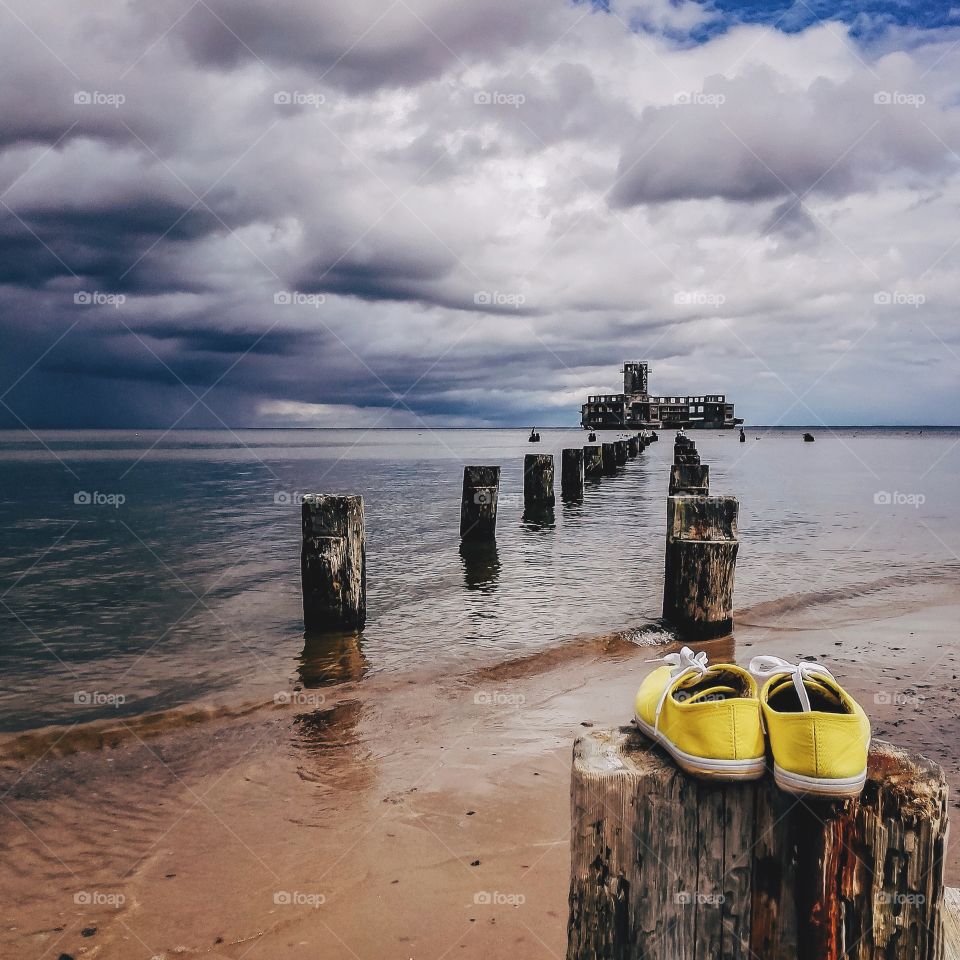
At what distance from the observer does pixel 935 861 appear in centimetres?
186

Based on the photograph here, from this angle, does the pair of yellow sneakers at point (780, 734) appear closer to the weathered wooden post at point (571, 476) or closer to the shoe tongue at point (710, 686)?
the shoe tongue at point (710, 686)

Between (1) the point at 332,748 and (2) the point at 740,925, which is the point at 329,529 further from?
(2) the point at 740,925

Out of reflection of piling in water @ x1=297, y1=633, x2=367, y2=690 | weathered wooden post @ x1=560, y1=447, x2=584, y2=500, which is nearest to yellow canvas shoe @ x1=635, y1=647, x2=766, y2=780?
reflection of piling in water @ x1=297, y1=633, x2=367, y2=690

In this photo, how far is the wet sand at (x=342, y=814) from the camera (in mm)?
3561

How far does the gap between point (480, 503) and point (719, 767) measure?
531 inches

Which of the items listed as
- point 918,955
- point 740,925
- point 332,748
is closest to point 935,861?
point 918,955

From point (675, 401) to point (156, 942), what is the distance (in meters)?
140

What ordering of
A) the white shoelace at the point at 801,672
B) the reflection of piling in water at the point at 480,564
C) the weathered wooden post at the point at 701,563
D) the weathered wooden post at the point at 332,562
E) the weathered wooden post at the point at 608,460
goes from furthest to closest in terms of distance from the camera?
the weathered wooden post at the point at 608,460 < the reflection of piling in water at the point at 480,564 < the weathered wooden post at the point at 332,562 < the weathered wooden post at the point at 701,563 < the white shoelace at the point at 801,672

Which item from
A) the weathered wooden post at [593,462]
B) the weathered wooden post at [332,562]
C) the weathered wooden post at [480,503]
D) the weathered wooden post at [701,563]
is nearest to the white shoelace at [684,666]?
the weathered wooden post at [701,563]

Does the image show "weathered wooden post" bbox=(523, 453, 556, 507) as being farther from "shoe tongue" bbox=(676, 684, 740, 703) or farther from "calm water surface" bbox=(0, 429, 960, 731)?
"shoe tongue" bbox=(676, 684, 740, 703)

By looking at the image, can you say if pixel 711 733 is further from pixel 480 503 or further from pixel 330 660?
pixel 480 503

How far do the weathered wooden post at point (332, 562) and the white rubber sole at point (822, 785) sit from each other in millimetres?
6838

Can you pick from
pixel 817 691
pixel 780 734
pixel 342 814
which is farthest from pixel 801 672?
pixel 342 814

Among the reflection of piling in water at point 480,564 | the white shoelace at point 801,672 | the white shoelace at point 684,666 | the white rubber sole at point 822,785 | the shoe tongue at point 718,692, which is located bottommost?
the reflection of piling in water at point 480,564
